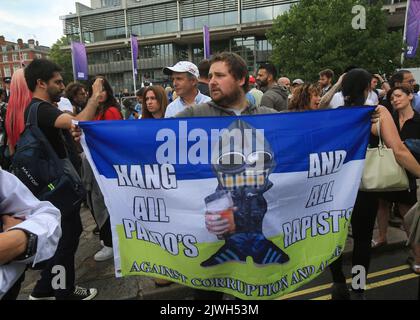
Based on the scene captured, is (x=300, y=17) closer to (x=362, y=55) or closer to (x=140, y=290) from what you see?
(x=362, y=55)

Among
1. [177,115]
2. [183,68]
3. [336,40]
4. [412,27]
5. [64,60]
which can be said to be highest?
[64,60]

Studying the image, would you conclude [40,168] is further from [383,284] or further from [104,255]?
[383,284]

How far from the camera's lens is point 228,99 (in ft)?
7.74

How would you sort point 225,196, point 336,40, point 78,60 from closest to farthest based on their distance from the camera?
point 225,196
point 78,60
point 336,40

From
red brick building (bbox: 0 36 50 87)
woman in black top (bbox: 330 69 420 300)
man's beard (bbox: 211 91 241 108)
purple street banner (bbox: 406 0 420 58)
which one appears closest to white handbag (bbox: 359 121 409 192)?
woman in black top (bbox: 330 69 420 300)

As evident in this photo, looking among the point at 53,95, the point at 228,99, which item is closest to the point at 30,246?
Result: the point at 228,99

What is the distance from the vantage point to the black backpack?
2.55 meters

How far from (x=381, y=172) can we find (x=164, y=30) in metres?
44.0

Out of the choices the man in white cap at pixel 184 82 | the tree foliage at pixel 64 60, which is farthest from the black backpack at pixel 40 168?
the tree foliage at pixel 64 60

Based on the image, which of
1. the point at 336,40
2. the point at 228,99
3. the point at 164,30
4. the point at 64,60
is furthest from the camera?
the point at 64,60

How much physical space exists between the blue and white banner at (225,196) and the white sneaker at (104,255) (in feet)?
5.68

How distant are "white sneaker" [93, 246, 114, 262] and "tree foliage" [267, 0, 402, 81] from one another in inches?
761

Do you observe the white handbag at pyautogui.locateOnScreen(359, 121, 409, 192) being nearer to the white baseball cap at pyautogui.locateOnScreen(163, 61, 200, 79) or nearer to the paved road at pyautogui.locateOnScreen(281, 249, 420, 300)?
the paved road at pyautogui.locateOnScreen(281, 249, 420, 300)
